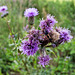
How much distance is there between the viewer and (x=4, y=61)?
2.35 meters

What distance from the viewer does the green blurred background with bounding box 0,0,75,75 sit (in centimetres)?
158

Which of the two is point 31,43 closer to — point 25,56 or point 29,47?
point 29,47

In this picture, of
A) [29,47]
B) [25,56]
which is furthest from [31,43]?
[25,56]

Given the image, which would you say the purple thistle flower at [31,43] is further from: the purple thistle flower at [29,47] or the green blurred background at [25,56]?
the green blurred background at [25,56]

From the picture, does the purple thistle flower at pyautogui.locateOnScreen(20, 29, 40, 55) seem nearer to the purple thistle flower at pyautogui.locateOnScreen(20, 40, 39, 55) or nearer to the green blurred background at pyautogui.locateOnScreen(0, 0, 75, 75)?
the purple thistle flower at pyautogui.locateOnScreen(20, 40, 39, 55)

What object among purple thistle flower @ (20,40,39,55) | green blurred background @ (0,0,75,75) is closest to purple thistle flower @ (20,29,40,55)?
purple thistle flower @ (20,40,39,55)

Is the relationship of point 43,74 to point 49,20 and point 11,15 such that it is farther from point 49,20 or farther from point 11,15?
point 11,15

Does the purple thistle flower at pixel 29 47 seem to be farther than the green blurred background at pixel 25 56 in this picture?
No

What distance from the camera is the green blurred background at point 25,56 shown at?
5.20ft

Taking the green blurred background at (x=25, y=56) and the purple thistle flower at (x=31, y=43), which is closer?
the purple thistle flower at (x=31, y=43)

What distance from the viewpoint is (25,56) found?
4.21 feet

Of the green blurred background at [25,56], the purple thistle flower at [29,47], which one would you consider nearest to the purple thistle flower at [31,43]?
the purple thistle flower at [29,47]

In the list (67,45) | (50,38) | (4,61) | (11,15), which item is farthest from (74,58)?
(11,15)

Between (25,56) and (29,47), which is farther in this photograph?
(25,56)
